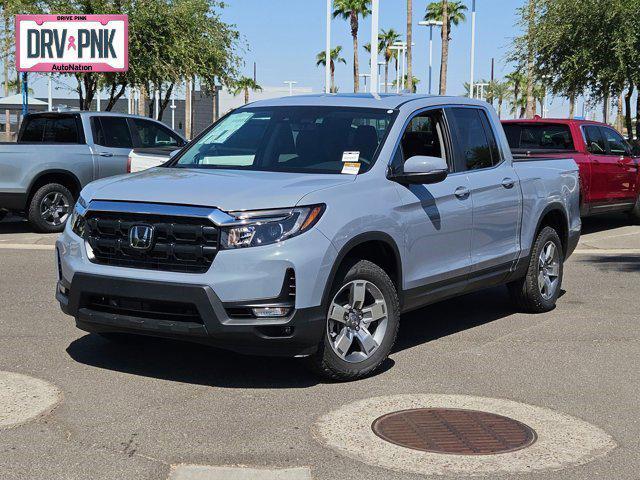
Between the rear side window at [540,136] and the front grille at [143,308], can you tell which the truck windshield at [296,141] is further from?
the rear side window at [540,136]

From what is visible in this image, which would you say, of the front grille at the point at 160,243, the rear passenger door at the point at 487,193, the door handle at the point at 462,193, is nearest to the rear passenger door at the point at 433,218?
the door handle at the point at 462,193

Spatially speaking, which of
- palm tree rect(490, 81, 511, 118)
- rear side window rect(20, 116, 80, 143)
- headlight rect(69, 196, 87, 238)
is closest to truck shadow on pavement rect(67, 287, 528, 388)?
headlight rect(69, 196, 87, 238)

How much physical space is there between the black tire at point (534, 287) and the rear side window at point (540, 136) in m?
6.07

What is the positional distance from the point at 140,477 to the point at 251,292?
1470mm

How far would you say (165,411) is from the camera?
18.4ft

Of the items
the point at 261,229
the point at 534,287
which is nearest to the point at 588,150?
the point at 534,287

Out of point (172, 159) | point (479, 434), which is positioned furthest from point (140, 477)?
point (172, 159)

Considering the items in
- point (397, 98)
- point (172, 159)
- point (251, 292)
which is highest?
point (397, 98)

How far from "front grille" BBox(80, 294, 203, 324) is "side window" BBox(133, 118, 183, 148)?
10.4 m

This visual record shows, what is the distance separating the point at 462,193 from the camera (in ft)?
24.1

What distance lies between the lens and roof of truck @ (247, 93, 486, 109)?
727cm

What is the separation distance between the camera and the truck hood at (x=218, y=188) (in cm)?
585

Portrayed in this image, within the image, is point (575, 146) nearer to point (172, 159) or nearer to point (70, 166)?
point (70, 166)

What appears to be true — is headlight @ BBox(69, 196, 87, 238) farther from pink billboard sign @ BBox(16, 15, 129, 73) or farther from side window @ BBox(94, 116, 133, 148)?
pink billboard sign @ BBox(16, 15, 129, 73)
